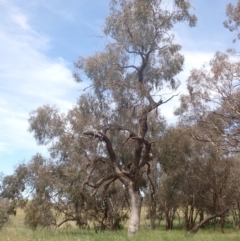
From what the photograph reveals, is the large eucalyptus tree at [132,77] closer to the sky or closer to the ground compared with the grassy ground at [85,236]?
closer to the sky

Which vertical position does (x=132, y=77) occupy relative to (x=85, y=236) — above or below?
above

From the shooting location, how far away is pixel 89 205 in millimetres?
27344

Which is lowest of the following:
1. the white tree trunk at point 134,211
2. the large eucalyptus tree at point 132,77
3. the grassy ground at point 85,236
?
the grassy ground at point 85,236

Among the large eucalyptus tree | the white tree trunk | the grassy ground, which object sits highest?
the large eucalyptus tree

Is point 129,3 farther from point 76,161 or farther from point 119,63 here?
point 76,161

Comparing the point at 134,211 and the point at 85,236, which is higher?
the point at 134,211

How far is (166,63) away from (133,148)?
5.57 metres

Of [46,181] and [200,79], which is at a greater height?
[200,79]

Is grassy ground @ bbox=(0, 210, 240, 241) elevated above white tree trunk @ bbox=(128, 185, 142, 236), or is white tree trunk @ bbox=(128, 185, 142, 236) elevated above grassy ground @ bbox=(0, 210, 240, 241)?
white tree trunk @ bbox=(128, 185, 142, 236)

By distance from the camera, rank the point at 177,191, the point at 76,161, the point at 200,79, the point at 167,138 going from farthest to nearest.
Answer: the point at 177,191 → the point at 76,161 → the point at 167,138 → the point at 200,79

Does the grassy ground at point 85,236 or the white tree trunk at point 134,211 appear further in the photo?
the white tree trunk at point 134,211

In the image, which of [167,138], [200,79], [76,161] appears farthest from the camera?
[76,161]

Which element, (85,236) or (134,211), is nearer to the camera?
(85,236)

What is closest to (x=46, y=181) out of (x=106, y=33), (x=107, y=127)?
(x=107, y=127)
